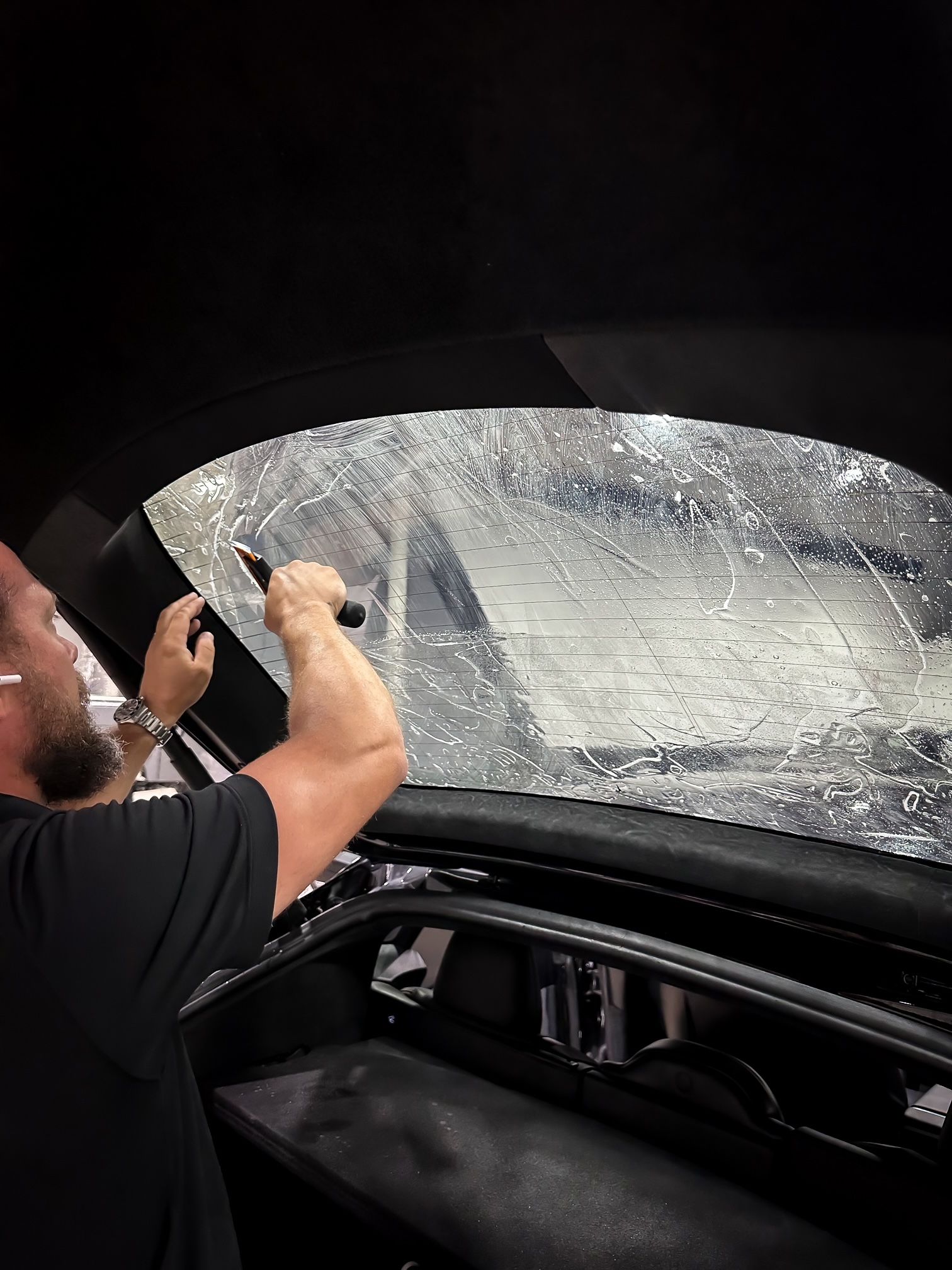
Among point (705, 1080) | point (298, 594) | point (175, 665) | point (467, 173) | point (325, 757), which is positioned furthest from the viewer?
point (175, 665)

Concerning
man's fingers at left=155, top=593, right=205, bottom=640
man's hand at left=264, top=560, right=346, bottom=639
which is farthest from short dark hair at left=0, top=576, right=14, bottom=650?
man's fingers at left=155, top=593, right=205, bottom=640

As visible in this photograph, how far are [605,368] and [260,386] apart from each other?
44 centimetres

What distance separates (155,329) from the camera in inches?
35.9

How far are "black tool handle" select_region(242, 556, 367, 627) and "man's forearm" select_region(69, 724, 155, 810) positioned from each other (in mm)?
477

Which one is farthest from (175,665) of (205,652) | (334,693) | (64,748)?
(334,693)

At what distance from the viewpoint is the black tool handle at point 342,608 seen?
4.14 ft

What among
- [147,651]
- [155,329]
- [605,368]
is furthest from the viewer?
[147,651]

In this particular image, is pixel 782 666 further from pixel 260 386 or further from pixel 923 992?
pixel 260 386

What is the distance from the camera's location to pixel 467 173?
66 cm

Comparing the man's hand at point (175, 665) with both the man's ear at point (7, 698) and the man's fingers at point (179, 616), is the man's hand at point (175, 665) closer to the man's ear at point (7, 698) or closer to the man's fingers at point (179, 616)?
the man's fingers at point (179, 616)

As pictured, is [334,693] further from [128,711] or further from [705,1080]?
[705,1080]

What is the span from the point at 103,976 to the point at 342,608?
0.62 m

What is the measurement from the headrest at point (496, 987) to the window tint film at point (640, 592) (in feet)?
1.48

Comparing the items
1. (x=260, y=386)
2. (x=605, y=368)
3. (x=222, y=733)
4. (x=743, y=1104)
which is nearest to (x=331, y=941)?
(x=222, y=733)
